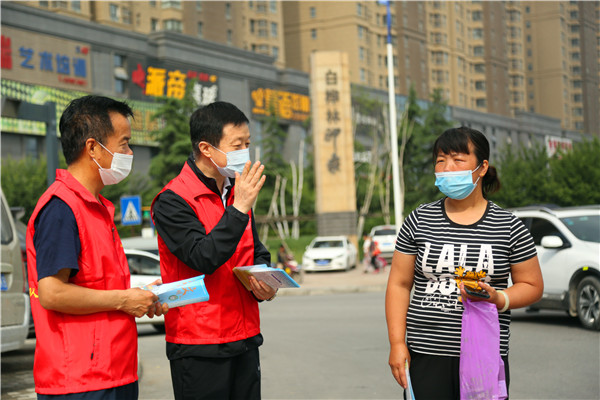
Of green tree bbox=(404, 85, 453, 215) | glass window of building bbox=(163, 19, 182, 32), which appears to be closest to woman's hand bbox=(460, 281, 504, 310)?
green tree bbox=(404, 85, 453, 215)

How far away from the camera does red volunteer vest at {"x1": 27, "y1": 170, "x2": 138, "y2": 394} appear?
9.82ft

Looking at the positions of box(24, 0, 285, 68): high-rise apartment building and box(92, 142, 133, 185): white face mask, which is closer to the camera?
box(92, 142, 133, 185): white face mask

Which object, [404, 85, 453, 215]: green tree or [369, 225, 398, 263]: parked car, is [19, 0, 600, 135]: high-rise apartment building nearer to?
[404, 85, 453, 215]: green tree

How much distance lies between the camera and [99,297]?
9.93ft

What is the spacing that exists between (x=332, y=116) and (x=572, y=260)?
993 inches

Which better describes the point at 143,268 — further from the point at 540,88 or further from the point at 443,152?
the point at 540,88

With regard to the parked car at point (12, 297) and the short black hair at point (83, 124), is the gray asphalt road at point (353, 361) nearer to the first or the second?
the parked car at point (12, 297)

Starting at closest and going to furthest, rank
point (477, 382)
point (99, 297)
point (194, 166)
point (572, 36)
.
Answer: point (99, 297) < point (477, 382) < point (194, 166) < point (572, 36)

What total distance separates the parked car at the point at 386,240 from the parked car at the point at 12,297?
26815mm

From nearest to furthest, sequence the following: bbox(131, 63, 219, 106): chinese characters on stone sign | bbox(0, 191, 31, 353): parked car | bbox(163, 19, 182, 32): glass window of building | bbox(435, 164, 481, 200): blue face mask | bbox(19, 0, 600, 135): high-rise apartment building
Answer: bbox(435, 164, 481, 200): blue face mask < bbox(0, 191, 31, 353): parked car < bbox(131, 63, 219, 106): chinese characters on stone sign < bbox(163, 19, 182, 32): glass window of building < bbox(19, 0, 600, 135): high-rise apartment building

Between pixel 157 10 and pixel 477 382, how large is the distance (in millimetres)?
61975

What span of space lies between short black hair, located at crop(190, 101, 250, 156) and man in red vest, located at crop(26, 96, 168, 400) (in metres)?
0.57

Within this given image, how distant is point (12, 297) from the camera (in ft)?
24.8

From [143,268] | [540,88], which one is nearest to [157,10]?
[143,268]
